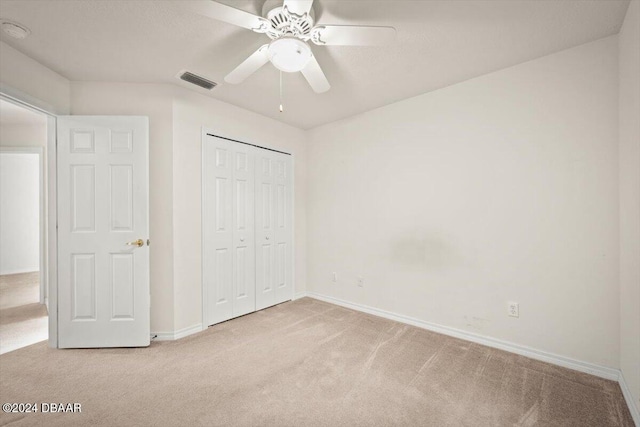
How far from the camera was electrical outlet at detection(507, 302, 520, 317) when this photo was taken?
2.37 meters

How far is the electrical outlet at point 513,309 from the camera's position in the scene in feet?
7.76

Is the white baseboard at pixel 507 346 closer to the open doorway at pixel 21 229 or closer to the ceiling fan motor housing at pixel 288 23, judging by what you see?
the ceiling fan motor housing at pixel 288 23

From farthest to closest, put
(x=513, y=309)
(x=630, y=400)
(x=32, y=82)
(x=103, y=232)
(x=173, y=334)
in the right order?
(x=173, y=334) → (x=103, y=232) → (x=513, y=309) → (x=32, y=82) → (x=630, y=400)

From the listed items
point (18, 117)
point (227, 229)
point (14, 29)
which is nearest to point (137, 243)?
point (227, 229)

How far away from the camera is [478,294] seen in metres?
2.58

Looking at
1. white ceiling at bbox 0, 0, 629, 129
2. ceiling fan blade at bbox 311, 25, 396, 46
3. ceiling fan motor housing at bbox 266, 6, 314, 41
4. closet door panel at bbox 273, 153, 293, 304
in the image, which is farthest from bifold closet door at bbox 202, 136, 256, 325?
ceiling fan blade at bbox 311, 25, 396, 46

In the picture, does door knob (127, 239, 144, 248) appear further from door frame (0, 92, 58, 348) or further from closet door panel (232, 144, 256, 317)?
closet door panel (232, 144, 256, 317)

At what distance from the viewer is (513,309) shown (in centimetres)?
239

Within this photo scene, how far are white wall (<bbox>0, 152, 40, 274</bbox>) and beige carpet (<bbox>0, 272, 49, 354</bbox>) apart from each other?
703 millimetres

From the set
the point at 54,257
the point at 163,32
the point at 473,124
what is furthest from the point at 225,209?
the point at 473,124

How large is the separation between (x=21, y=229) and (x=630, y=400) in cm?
885

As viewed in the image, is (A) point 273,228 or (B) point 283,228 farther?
(B) point 283,228

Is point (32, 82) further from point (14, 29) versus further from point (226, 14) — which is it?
point (226, 14)

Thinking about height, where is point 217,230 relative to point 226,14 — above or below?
below
